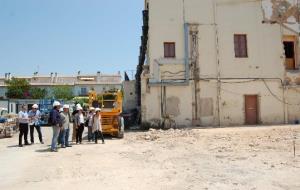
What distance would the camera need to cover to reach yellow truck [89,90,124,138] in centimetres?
2058

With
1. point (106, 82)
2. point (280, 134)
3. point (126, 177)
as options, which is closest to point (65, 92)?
point (106, 82)

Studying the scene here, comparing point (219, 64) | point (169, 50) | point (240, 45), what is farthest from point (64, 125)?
point (240, 45)

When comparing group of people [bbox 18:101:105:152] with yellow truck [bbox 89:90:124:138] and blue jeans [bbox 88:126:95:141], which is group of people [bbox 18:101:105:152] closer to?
blue jeans [bbox 88:126:95:141]

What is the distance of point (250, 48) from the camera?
2839cm

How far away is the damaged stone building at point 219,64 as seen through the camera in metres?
27.3

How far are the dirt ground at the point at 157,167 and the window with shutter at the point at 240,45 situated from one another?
11890 mm

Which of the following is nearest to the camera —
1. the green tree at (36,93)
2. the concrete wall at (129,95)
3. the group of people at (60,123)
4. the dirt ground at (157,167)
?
the dirt ground at (157,167)

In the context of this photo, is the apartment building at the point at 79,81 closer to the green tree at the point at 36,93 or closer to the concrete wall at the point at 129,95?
the green tree at the point at 36,93

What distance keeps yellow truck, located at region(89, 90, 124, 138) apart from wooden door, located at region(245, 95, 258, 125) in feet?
35.3

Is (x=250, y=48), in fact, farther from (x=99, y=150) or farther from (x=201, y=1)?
(x=99, y=150)

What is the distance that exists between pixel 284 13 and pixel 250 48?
3.79 metres

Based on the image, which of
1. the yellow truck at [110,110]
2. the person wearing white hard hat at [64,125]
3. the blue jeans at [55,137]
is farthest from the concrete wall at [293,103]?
the blue jeans at [55,137]

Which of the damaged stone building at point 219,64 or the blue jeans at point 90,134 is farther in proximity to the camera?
the damaged stone building at point 219,64

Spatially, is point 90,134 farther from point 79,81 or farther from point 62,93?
point 79,81
